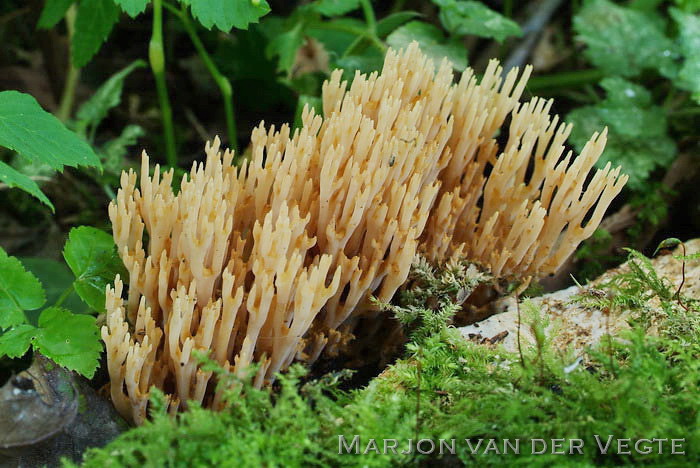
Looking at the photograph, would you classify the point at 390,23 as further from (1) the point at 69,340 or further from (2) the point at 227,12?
(1) the point at 69,340

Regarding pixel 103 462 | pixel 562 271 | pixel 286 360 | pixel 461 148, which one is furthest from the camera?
pixel 562 271

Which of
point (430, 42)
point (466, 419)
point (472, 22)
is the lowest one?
point (466, 419)

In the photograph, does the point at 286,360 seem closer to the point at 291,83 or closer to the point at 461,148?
the point at 461,148

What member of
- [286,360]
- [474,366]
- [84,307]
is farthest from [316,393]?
[84,307]

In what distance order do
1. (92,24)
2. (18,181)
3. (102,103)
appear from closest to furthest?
1. (18,181)
2. (92,24)
3. (102,103)

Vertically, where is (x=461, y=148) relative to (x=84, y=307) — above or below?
above

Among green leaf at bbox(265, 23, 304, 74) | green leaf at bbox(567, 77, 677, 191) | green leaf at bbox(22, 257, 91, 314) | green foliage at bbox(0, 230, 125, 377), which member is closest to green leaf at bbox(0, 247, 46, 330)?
green foliage at bbox(0, 230, 125, 377)

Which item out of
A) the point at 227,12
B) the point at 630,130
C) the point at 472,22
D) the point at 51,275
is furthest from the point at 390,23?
the point at 51,275
